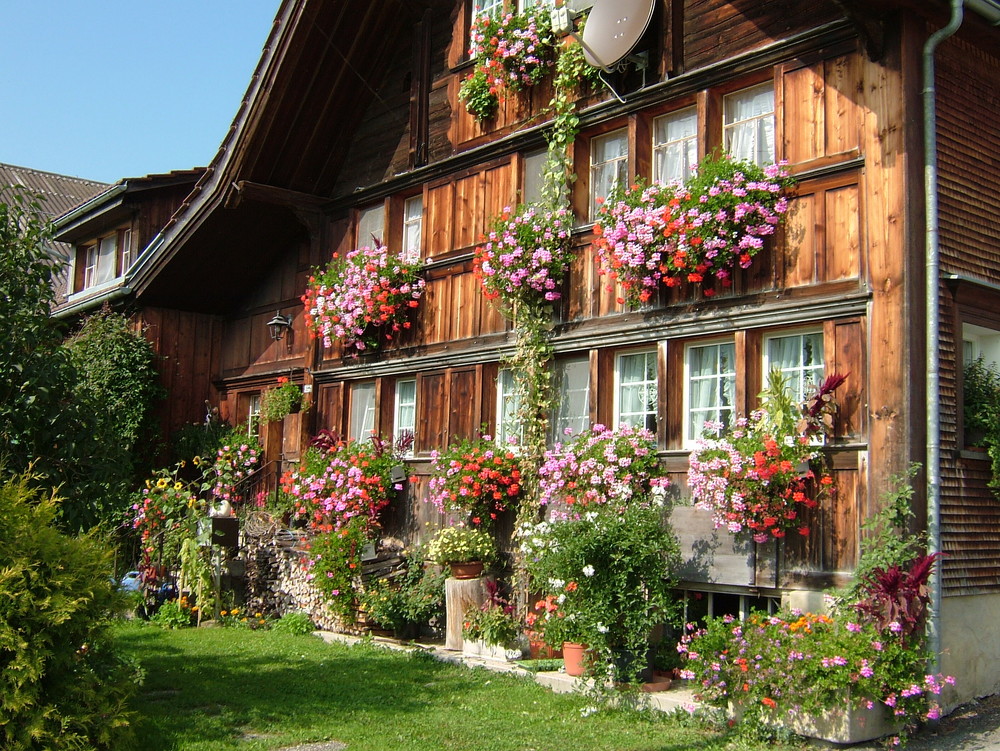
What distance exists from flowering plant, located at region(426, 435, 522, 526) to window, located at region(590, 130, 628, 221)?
3.00 m

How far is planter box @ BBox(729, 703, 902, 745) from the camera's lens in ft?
26.4

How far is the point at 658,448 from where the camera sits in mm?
10820

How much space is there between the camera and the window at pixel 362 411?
50.9ft

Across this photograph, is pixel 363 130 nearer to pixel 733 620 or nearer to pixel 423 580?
pixel 423 580

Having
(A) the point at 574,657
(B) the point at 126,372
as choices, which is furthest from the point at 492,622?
(B) the point at 126,372

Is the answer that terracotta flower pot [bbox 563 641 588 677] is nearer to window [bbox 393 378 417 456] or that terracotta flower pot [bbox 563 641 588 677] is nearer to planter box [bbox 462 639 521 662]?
planter box [bbox 462 639 521 662]

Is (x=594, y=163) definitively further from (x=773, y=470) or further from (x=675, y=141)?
(x=773, y=470)

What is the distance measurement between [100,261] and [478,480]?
38.7 feet

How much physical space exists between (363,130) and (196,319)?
5310mm

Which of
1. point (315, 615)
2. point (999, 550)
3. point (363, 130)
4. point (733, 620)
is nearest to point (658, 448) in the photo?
point (733, 620)

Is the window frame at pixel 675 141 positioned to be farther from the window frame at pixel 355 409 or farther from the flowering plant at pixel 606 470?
the window frame at pixel 355 409

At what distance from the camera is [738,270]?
1033 cm

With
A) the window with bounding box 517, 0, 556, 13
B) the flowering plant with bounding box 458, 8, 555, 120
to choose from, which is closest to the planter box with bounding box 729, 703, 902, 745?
the flowering plant with bounding box 458, 8, 555, 120

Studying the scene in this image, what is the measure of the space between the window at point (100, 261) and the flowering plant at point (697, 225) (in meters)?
12.5
